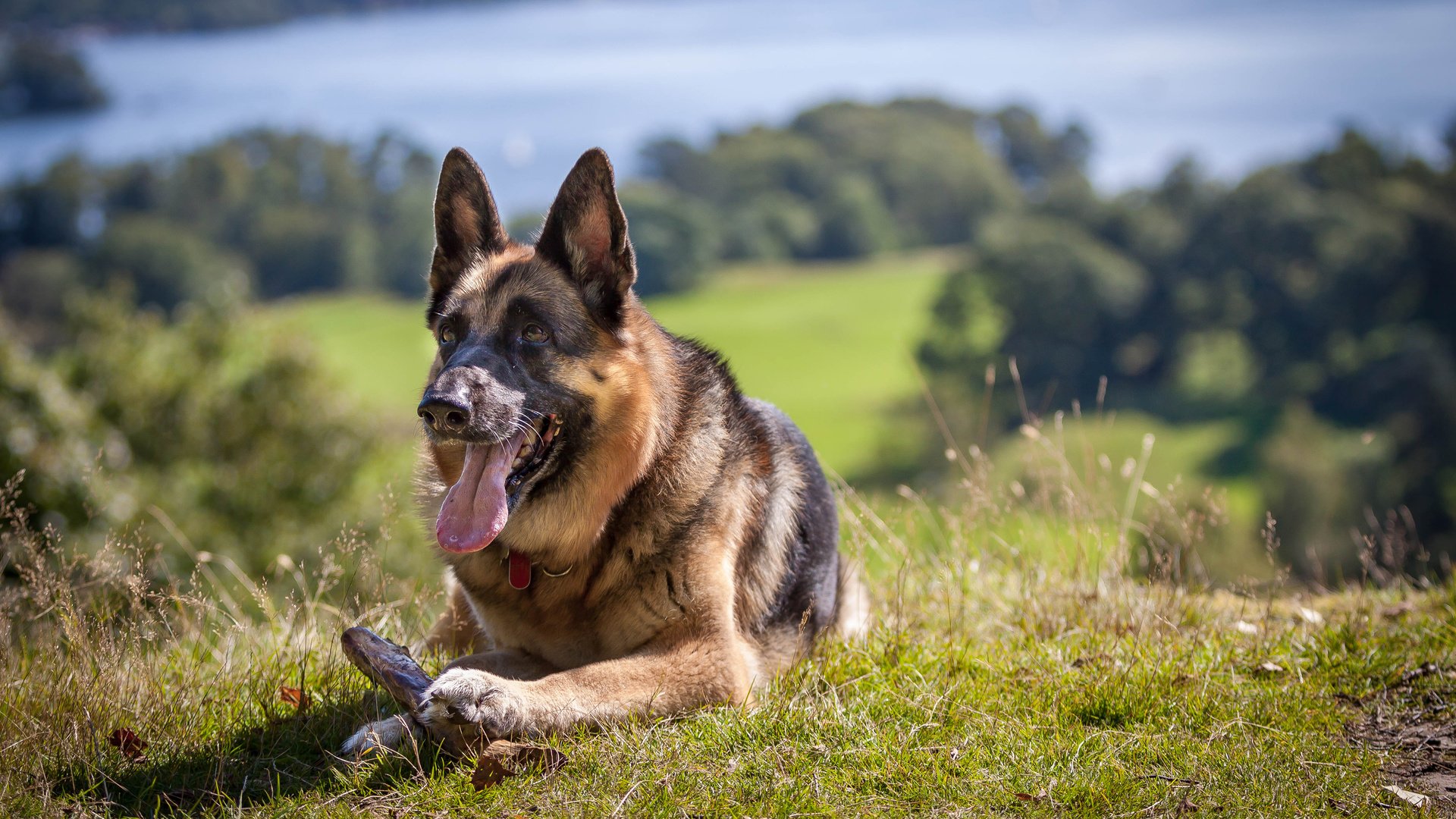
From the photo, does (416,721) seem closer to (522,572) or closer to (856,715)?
(522,572)

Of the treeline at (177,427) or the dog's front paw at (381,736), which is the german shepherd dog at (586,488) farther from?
the treeline at (177,427)

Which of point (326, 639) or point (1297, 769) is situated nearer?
point (1297, 769)

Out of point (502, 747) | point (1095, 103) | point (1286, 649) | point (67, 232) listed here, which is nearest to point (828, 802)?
point (502, 747)

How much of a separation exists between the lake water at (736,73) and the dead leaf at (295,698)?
5602 cm

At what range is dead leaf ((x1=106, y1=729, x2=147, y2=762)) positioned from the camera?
4164mm

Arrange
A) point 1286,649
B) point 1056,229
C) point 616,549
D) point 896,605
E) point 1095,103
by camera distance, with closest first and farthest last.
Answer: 1. point 616,549
2. point 1286,649
3. point 896,605
4. point 1056,229
5. point 1095,103

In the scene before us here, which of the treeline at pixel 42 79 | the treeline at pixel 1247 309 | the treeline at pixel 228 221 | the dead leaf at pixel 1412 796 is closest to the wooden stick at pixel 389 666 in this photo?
the dead leaf at pixel 1412 796

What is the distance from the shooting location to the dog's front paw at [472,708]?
3879 millimetres

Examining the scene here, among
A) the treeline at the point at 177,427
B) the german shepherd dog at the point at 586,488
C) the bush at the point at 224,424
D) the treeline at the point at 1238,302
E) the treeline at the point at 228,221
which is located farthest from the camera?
the treeline at the point at 1238,302

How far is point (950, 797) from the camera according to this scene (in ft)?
12.6

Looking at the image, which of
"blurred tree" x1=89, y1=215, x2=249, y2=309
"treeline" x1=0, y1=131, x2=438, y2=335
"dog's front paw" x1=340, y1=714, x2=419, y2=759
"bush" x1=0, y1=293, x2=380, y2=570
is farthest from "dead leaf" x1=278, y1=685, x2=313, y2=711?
"blurred tree" x1=89, y1=215, x2=249, y2=309

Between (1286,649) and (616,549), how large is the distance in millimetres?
3288

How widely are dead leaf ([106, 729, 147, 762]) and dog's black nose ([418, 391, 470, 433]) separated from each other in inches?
67.5

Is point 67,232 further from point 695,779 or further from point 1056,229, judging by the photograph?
point 695,779
